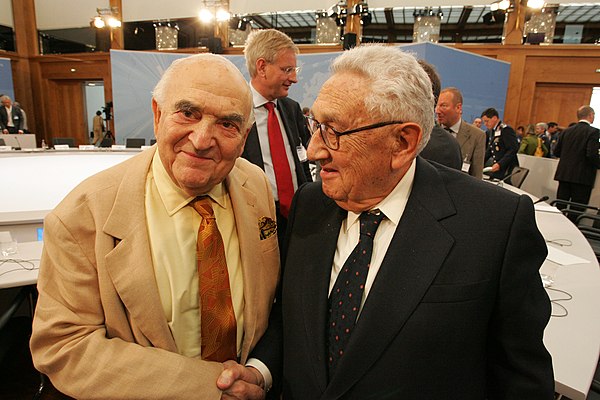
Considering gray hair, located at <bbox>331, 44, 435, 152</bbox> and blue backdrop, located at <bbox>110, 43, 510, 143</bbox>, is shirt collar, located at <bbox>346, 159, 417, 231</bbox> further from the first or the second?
blue backdrop, located at <bbox>110, 43, 510, 143</bbox>

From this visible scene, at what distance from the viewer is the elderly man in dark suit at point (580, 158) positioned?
599cm

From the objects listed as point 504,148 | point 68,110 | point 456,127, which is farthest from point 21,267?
point 68,110

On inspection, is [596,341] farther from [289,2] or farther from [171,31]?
[171,31]

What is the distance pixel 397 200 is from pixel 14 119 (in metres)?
12.1

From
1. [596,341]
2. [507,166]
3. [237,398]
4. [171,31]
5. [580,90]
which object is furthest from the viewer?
[171,31]

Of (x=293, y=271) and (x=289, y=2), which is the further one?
(x=289, y=2)

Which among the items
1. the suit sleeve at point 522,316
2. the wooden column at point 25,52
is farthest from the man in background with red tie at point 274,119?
the wooden column at point 25,52

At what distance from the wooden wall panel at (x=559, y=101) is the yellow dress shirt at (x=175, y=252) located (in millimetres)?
11622

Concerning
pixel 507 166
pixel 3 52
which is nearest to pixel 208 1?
pixel 3 52

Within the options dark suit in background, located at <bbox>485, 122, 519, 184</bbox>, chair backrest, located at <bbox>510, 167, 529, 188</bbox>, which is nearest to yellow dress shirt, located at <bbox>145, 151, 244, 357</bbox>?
chair backrest, located at <bbox>510, 167, 529, 188</bbox>

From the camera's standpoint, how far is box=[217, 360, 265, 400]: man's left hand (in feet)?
3.53

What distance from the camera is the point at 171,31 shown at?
473 inches

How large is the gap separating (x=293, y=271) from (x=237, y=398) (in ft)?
1.28

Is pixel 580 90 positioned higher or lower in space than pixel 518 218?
higher
